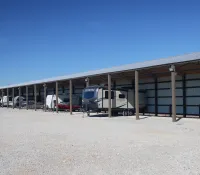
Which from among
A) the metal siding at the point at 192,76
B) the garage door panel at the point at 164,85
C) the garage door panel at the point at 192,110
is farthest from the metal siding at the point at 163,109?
the metal siding at the point at 192,76

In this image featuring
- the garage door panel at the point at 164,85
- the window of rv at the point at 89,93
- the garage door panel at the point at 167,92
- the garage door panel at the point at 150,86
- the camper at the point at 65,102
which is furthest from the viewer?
the camper at the point at 65,102

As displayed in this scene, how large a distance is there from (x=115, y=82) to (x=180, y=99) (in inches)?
346

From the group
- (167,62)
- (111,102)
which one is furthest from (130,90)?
(167,62)

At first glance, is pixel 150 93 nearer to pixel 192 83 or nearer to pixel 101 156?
pixel 192 83

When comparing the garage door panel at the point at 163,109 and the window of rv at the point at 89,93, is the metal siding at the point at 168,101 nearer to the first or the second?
the garage door panel at the point at 163,109

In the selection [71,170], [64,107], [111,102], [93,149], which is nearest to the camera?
[71,170]

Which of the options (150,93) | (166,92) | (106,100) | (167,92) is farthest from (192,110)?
(106,100)

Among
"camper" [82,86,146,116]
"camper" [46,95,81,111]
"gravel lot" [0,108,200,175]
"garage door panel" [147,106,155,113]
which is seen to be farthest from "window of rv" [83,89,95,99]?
"gravel lot" [0,108,200,175]

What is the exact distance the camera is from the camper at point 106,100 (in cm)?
2553

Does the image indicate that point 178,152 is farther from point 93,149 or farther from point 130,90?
point 130,90

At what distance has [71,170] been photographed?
21.7ft

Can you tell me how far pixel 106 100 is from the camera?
2588 cm

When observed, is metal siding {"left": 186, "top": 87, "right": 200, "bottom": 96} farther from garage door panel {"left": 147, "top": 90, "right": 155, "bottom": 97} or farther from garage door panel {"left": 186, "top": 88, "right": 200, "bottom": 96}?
garage door panel {"left": 147, "top": 90, "right": 155, "bottom": 97}

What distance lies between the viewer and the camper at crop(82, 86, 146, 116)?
1005 inches
